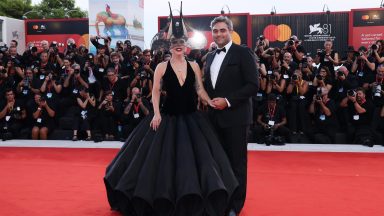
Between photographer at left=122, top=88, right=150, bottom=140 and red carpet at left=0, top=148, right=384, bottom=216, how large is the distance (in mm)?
1406

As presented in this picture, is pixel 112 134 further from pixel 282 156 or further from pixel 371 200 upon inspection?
pixel 371 200

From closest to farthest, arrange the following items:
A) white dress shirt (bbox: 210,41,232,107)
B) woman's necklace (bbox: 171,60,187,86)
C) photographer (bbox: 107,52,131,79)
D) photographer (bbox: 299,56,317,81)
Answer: white dress shirt (bbox: 210,41,232,107), woman's necklace (bbox: 171,60,187,86), photographer (bbox: 299,56,317,81), photographer (bbox: 107,52,131,79)

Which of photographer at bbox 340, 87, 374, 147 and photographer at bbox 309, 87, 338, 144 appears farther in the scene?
photographer at bbox 309, 87, 338, 144

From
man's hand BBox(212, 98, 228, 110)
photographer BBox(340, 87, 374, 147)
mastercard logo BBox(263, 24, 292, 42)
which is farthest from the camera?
mastercard logo BBox(263, 24, 292, 42)

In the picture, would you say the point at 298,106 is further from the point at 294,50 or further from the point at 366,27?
the point at 366,27

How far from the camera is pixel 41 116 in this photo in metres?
9.73

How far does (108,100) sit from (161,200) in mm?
5854

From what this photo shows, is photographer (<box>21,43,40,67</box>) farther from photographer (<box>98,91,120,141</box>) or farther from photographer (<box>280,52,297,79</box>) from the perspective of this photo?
photographer (<box>280,52,297,79</box>)

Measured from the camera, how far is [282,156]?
7.22m

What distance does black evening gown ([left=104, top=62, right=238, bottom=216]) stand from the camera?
3594 millimetres

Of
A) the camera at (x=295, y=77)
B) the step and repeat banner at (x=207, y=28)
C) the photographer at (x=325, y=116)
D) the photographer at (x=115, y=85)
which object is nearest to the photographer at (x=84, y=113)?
the photographer at (x=115, y=85)

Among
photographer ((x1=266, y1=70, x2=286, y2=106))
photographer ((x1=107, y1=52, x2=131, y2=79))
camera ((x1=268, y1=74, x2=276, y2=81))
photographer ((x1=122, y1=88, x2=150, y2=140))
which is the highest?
photographer ((x1=107, y1=52, x2=131, y2=79))

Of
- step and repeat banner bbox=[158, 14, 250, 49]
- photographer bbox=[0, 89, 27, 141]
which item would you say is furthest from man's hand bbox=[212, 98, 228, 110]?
step and repeat banner bbox=[158, 14, 250, 49]

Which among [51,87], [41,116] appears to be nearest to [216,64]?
[41,116]
